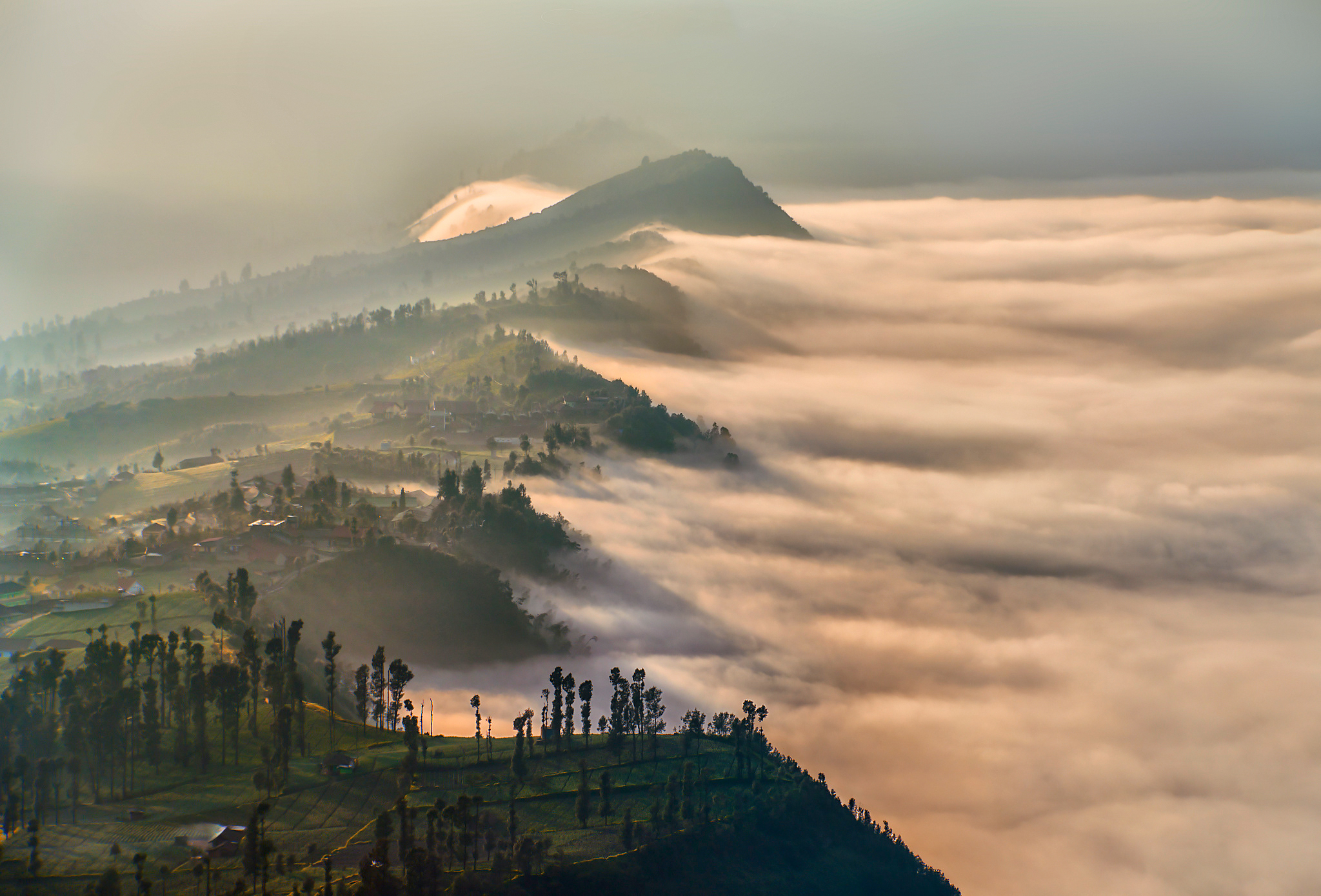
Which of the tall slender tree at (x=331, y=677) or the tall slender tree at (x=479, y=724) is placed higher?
the tall slender tree at (x=331, y=677)

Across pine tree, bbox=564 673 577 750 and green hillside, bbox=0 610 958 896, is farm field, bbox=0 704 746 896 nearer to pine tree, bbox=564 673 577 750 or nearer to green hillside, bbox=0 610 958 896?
green hillside, bbox=0 610 958 896

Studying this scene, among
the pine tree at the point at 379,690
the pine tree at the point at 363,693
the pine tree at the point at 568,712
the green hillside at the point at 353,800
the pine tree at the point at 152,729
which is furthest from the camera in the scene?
the pine tree at the point at 568,712

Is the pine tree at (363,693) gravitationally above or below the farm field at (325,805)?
above

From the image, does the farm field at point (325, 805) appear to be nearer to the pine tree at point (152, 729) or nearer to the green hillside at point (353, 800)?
the green hillside at point (353, 800)

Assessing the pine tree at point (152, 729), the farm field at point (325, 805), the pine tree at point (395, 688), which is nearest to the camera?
the farm field at point (325, 805)

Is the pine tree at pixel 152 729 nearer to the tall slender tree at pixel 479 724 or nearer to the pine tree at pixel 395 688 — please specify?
the pine tree at pixel 395 688

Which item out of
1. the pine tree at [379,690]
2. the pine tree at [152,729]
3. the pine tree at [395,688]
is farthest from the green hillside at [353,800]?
the pine tree at [379,690]

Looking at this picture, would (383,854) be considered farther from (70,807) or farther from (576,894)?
(70,807)

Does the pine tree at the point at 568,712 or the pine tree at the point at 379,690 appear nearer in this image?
the pine tree at the point at 379,690

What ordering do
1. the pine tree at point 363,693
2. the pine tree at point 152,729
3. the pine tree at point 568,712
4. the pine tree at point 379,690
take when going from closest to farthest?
the pine tree at point 152,729, the pine tree at point 379,690, the pine tree at point 363,693, the pine tree at point 568,712

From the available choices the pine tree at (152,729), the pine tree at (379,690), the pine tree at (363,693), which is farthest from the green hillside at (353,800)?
the pine tree at (363,693)

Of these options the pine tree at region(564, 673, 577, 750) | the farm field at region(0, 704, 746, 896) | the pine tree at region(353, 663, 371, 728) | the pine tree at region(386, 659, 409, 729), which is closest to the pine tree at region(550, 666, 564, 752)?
the pine tree at region(564, 673, 577, 750)

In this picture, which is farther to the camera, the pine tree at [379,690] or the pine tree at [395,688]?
the pine tree at [395,688]
